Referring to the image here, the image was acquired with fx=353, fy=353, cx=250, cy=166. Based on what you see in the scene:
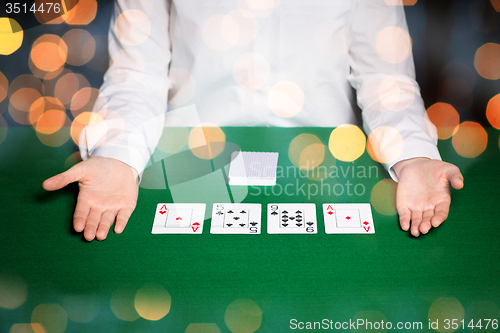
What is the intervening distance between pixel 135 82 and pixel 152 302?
0.99 metres

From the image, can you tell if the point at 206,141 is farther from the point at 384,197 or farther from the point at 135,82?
the point at 384,197

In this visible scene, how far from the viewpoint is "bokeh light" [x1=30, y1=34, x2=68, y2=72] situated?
196cm

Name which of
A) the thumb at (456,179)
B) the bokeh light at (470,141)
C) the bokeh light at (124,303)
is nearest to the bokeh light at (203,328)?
the bokeh light at (124,303)

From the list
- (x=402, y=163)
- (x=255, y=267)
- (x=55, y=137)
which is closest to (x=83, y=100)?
(x=55, y=137)

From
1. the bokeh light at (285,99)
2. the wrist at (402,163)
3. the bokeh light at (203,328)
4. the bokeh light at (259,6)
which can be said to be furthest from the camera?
the bokeh light at (285,99)

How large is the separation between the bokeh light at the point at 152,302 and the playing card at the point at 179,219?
0.19 metres

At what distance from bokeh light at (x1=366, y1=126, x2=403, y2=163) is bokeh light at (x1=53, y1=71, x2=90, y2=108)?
5.51 feet

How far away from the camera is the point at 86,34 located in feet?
A: 6.47

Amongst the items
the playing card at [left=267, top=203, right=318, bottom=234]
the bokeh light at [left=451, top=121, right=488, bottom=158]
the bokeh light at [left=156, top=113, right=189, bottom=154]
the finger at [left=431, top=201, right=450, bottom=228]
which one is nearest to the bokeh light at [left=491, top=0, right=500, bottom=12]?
the bokeh light at [left=451, top=121, right=488, bottom=158]

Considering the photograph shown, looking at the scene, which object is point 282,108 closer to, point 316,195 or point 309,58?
point 309,58

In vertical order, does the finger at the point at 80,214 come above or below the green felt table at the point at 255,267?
above

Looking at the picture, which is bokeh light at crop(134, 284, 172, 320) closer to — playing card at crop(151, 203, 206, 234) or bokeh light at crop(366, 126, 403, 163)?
playing card at crop(151, 203, 206, 234)

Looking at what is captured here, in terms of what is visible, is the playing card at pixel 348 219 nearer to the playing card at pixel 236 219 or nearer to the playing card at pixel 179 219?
the playing card at pixel 236 219

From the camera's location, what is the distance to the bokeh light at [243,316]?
0.79m
